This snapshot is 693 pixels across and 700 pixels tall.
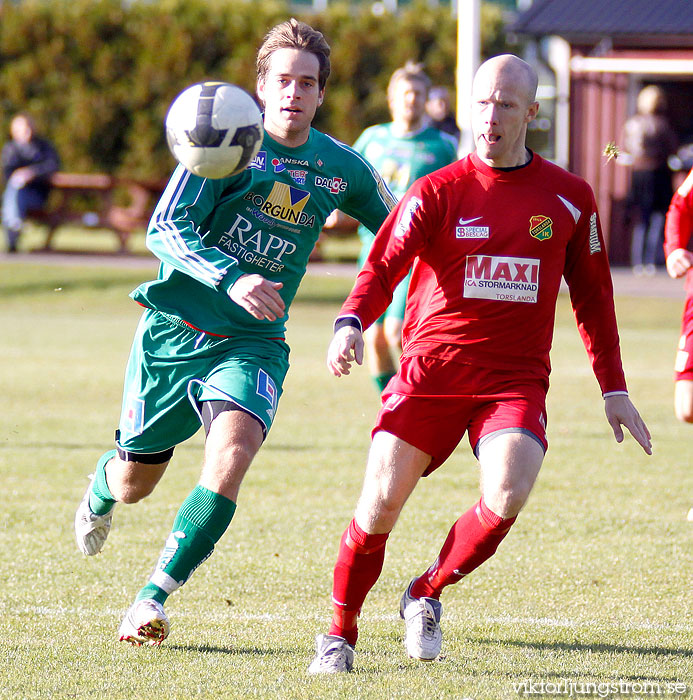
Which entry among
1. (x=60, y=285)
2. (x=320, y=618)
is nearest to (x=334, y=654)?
(x=320, y=618)

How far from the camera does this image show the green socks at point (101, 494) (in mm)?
5312

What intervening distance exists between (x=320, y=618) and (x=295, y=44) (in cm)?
220

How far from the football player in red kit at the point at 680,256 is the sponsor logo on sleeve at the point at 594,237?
6.33 ft

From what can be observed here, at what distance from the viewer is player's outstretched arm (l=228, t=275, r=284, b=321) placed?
4.28 metres

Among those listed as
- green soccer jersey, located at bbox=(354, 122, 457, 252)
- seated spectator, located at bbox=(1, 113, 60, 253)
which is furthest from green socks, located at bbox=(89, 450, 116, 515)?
seated spectator, located at bbox=(1, 113, 60, 253)

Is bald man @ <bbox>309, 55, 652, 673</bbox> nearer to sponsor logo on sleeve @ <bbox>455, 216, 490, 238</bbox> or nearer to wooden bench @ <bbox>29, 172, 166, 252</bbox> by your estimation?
sponsor logo on sleeve @ <bbox>455, 216, 490, 238</bbox>

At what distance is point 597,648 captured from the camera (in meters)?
4.47

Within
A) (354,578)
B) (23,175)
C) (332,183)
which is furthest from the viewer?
(23,175)

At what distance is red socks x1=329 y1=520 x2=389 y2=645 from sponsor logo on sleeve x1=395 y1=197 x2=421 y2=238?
1010 mm

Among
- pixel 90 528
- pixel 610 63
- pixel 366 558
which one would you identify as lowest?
pixel 90 528

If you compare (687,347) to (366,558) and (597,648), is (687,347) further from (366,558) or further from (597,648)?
(366,558)

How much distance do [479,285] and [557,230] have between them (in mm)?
337

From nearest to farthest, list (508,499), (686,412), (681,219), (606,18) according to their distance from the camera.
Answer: (508,499) < (681,219) < (686,412) < (606,18)

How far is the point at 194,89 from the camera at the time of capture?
4.71m
